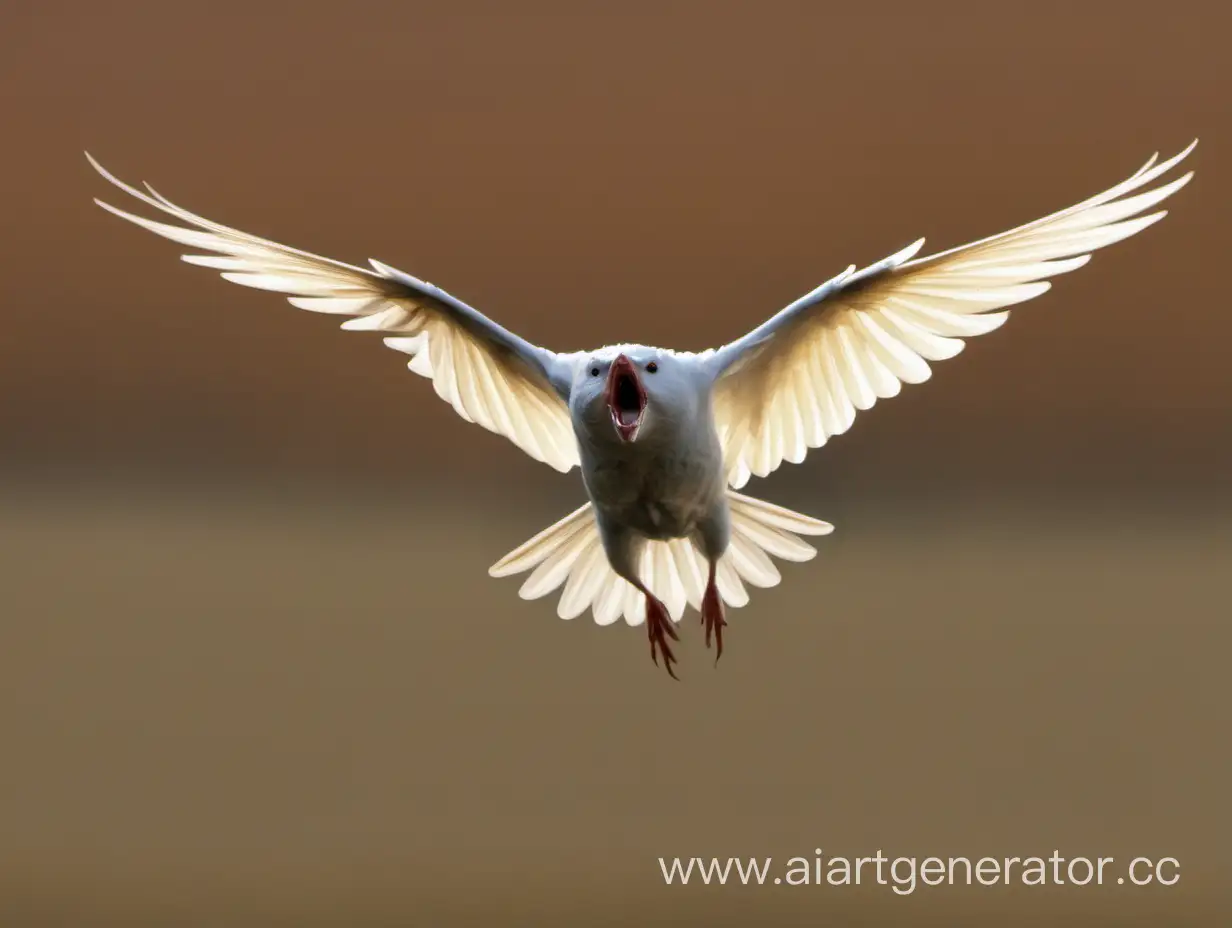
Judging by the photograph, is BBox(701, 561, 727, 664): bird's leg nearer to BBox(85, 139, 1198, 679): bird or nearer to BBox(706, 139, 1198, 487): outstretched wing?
BBox(85, 139, 1198, 679): bird

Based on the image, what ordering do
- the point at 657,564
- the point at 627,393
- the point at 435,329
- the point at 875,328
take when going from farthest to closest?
the point at 657,564 < the point at 435,329 < the point at 875,328 < the point at 627,393

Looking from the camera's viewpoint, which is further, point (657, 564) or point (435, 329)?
point (657, 564)

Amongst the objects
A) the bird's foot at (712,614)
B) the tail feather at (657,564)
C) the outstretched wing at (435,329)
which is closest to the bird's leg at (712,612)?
the bird's foot at (712,614)

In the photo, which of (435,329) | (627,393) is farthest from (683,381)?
(435,329)

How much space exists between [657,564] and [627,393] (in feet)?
2.20

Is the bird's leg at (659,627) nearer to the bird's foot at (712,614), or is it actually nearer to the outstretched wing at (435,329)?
the bird's foot at (712,614)

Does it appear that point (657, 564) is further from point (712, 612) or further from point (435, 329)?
point (435, 329)

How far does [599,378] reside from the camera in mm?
1941

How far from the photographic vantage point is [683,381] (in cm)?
201

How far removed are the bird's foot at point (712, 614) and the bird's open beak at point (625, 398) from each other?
409mm

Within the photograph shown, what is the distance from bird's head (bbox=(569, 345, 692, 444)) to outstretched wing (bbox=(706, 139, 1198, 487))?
0.14 metres

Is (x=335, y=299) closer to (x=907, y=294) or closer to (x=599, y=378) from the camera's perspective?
(x=599, y=378)

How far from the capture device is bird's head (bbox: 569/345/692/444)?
1917mm

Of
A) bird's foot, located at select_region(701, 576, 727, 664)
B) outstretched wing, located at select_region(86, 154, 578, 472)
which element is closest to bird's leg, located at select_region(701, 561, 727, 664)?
bird's foot, located at select_region(701, 576, 727, 664)
